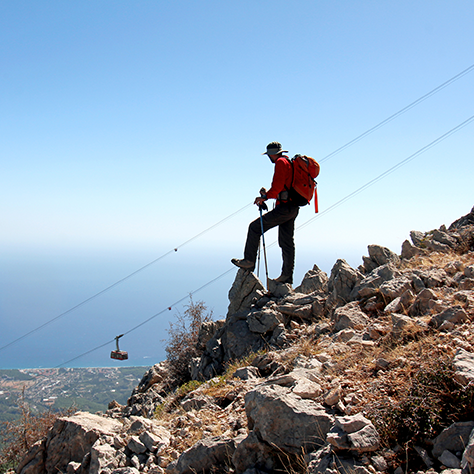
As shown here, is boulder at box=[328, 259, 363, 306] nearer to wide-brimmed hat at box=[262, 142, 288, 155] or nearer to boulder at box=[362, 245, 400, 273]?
boulder at box=[362, 245, 400, 273]

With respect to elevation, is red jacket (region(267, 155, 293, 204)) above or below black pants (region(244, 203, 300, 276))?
above

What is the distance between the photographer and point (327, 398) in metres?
3.98

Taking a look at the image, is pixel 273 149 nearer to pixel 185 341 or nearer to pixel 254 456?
pixel 185 341

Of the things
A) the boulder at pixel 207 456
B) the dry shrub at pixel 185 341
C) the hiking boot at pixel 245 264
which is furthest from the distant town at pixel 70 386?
the boulder at pixel 207 456

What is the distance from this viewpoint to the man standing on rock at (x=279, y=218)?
8.82 m

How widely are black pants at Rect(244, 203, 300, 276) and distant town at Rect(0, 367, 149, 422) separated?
66335mm

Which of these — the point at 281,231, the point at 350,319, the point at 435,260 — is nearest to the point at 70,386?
the point at 281,231

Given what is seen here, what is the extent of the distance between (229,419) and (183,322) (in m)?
7.64

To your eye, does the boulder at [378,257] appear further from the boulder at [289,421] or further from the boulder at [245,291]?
the boulder at [289,421]

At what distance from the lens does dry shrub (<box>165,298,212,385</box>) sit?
10273 mm

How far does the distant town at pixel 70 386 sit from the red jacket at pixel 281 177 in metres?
67.9

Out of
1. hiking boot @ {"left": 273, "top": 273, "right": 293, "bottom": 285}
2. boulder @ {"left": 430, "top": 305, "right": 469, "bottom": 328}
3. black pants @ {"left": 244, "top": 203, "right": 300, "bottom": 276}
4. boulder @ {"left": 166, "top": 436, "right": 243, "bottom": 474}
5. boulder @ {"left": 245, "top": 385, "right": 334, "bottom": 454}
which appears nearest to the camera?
boulder @ {"left": 245, "top": 385, "right": 334, "bottom": 454}

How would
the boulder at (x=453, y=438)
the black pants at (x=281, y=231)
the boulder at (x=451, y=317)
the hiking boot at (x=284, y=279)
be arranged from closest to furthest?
the boulder at (x=453, y=438) < the boulder at (x=451, y=317) < the black pants at (x=281, y=231) < the hiking boot at (x=284, y=279)

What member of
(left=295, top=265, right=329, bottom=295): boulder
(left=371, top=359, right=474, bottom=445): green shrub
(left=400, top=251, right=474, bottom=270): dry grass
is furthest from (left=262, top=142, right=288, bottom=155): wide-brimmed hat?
(left=371, top=359, right=474, bottom=445): green shrub
